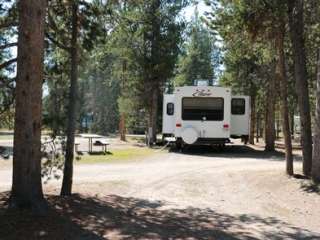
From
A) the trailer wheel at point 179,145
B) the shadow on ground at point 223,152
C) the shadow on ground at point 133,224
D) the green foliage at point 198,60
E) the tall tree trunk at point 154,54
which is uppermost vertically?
the green foliage at point 198,60

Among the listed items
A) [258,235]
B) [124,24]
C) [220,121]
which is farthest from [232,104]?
[258,235]

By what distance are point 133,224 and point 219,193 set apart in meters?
3.95

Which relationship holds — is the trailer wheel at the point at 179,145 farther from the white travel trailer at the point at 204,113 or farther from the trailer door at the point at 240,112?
the trailer door at the point at 240,112

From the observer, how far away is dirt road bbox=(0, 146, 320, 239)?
28.9ft

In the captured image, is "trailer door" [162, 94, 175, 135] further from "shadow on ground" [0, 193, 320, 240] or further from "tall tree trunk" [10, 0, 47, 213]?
"tall tree trunk" [10, 0, 47, 213]

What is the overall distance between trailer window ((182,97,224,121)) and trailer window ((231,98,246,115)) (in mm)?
1430

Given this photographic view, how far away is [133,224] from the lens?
8.52 m

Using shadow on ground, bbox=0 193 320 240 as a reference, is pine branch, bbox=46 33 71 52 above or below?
above

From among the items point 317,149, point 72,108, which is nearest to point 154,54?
point 317,149

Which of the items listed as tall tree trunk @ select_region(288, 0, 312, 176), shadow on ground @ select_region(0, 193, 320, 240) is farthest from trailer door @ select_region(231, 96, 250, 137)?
shadow on ground @ select_region(0, 193, 320, 240)

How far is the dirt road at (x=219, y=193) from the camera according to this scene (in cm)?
882

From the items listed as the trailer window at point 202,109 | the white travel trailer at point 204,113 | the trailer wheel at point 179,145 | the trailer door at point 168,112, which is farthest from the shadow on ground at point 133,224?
the trailer door at point 168,112

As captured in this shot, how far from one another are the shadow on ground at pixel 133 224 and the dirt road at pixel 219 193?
0.02 m

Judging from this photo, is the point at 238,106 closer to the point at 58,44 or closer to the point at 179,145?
the point at 179,145
